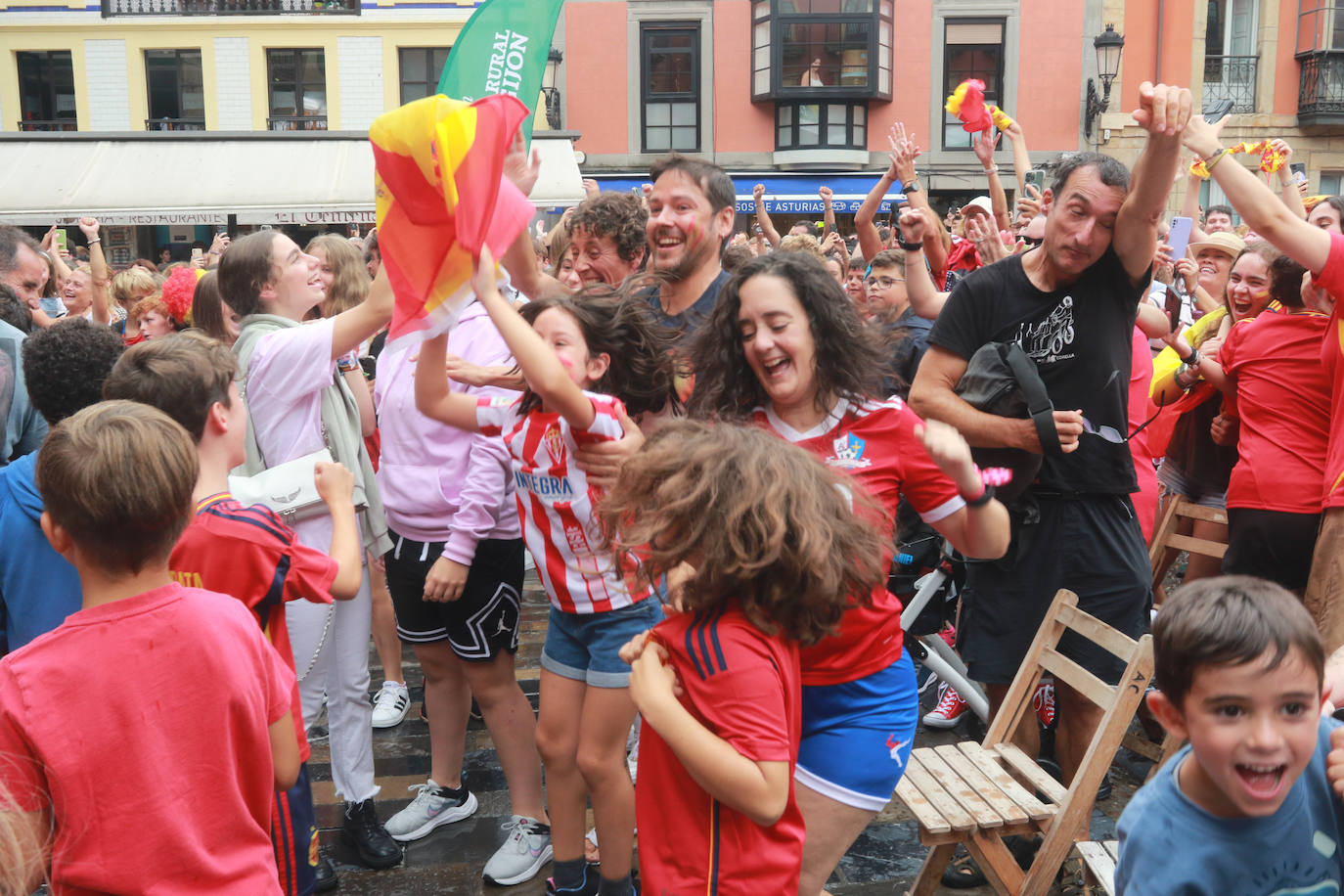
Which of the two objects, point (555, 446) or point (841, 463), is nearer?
point (841, 463)

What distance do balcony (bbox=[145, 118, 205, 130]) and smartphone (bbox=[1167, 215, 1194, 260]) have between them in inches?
925

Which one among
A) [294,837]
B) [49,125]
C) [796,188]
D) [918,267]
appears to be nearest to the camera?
[294,837]

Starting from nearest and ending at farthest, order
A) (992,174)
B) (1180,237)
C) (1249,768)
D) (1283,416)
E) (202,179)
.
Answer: (1249,768) → (1283,416) → (1180,237) → (992,174) → (202,179)

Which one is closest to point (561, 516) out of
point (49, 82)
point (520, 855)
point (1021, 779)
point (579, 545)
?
point (579, 545)

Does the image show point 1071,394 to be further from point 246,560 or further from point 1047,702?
point 246,560

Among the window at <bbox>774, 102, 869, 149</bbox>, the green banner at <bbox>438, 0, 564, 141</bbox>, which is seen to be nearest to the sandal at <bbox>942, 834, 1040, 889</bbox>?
the green banner at <bbox>438, 0, 564, 141</bbox>

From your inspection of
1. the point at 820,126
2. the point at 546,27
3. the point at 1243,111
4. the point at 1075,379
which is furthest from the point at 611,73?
the point at 1075,379

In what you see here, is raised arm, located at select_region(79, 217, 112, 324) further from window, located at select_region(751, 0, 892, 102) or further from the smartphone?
window, located at select_region(751, 0, 892, 102)

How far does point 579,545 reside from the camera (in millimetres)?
2986

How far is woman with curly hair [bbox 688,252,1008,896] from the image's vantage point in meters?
2.26

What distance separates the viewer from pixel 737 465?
191 cm

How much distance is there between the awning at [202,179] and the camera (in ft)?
62.5

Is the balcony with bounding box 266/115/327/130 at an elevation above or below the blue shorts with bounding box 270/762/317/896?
above

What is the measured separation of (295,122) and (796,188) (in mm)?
11233
